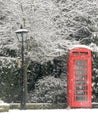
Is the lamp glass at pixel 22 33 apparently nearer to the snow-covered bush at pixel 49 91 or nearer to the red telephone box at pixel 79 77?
the red telephone box at pixel 79 77

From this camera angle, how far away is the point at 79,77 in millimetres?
18188

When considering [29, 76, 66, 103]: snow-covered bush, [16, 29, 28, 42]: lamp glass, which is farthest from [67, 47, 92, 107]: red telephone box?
[16, 29, 28, 42]: lamp glass

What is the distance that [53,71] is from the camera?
69.4ft

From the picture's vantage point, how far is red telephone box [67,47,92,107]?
18.1 metres

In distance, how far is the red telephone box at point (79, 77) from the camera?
1806cm

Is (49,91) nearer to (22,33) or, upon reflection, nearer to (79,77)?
(79,77)

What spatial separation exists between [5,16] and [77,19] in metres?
3.22
